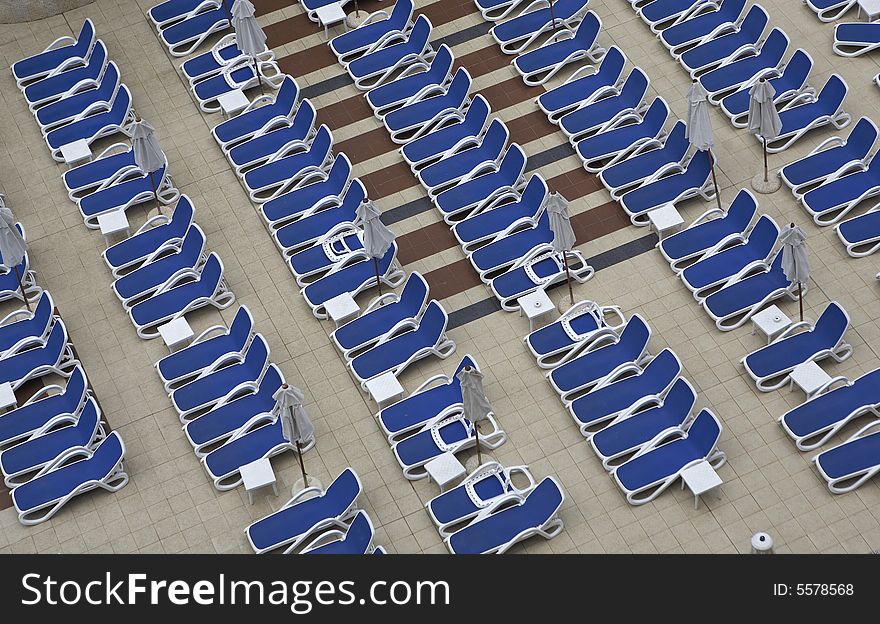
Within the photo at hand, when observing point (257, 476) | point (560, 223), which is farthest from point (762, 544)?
point (257, 476)

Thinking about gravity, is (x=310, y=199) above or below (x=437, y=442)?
above

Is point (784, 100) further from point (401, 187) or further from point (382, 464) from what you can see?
point (382, 464)

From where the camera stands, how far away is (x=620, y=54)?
26.0 m

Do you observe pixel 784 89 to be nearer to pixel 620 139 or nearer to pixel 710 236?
pixel 620 139

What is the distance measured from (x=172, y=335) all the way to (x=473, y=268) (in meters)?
4.22

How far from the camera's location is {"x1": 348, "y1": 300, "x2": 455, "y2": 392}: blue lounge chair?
905 inches

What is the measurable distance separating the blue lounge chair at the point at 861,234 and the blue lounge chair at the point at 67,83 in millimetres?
11615

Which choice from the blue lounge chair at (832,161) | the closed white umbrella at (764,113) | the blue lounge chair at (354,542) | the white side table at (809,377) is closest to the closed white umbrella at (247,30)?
the closed white umbrella at (764,113)

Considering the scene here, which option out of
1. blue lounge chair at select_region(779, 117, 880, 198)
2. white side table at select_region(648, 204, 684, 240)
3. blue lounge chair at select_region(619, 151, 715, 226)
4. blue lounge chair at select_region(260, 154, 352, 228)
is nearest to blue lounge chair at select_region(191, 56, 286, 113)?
blue lounge chair at select_region(260, 154, 352, 228)

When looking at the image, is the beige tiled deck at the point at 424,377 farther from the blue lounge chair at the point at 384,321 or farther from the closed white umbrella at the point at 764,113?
the closed white umbrella at the point at 764,113

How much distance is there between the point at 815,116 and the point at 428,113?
5646mm

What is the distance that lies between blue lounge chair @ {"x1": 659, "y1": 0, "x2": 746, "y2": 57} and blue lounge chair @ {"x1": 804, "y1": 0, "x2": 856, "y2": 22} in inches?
43.9

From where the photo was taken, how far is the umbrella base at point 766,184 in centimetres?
2466

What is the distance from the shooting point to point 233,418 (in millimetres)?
22516
